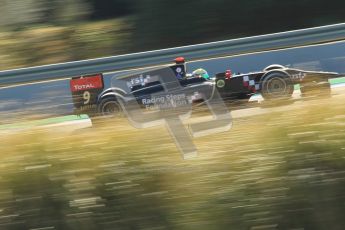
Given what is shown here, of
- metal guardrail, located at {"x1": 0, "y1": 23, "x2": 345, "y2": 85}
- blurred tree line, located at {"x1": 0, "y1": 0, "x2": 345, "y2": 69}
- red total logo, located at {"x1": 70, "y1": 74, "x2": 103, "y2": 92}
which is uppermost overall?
metal guardrail, located at {"x1": 0, "y1": 23, "x2": 345, "y2": 85}

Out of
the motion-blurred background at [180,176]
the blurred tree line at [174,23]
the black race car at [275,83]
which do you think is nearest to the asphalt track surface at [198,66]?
the black race car at [275,83]

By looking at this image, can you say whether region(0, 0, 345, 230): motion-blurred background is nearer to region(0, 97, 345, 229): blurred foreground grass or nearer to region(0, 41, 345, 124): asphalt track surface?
region(0, 97, 345, 229): blurred foreground grass

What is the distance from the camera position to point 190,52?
19.3 ft

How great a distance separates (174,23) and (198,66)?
6504 mm

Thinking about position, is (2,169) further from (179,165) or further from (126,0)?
(126,0)

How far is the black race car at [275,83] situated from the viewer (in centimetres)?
329

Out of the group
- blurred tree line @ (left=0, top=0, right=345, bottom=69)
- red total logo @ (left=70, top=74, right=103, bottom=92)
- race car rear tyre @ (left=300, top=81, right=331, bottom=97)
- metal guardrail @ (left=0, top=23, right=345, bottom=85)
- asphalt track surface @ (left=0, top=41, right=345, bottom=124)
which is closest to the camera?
race car rear tyre @ (left=300, top=81, right=331, bottom=97)

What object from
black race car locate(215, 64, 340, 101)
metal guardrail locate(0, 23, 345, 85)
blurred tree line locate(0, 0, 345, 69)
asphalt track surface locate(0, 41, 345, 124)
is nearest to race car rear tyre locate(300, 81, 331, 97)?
black race car locate(215, 64, 340, 101)

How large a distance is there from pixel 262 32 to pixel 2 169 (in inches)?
553

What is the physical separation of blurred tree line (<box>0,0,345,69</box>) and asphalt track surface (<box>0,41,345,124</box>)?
6259 mm

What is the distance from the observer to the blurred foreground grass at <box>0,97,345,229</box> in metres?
2.69

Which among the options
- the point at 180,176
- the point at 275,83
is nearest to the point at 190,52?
the point at 275,83

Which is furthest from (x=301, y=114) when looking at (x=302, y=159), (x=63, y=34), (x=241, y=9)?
(x=63, y=34)

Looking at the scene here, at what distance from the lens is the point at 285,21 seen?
53.5 feet
